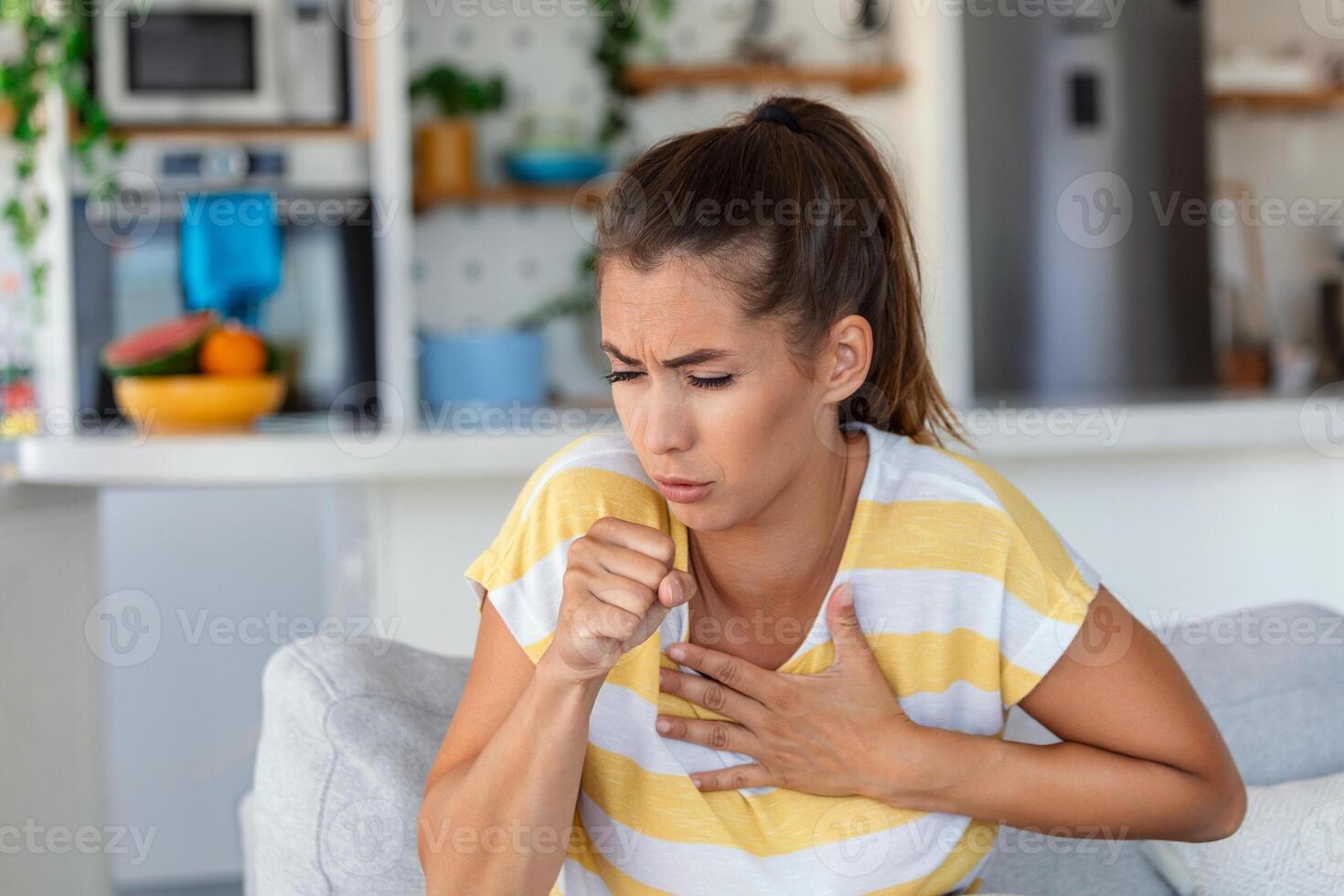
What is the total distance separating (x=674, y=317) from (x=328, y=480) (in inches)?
49.3

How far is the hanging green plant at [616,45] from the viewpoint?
14.1 feet

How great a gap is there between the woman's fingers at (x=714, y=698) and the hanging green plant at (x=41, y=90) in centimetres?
303

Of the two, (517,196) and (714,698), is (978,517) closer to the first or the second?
(714,698)

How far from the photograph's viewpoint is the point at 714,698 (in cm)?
109

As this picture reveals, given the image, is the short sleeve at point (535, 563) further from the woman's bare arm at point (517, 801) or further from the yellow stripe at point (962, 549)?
the yellow stripe at point (962, 549)

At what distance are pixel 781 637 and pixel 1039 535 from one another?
0.23 m

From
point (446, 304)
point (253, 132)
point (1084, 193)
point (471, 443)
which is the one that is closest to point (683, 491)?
point (471, 443)

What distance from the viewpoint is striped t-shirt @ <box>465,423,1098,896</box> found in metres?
1.09

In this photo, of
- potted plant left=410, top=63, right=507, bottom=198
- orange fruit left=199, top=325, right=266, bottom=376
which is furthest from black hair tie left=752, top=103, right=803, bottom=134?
potted plant left=410, top=63, right=507, bottom=198

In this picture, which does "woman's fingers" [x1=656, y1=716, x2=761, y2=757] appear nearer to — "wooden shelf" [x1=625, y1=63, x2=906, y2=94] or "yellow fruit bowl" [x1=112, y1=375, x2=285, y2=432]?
"yellow fruit bowl" [x1=112, y1=375, x2=285, y2=432]

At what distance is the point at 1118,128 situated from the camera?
391cm

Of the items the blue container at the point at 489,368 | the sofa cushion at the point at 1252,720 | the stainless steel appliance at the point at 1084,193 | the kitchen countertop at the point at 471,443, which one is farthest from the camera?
the stainless steel appliance at the point at 1084,193

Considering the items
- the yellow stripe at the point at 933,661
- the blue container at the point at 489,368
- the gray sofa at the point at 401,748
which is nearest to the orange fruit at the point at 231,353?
the blue container at the point at 489,368

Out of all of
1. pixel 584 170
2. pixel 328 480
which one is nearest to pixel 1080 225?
pixel 584 170
